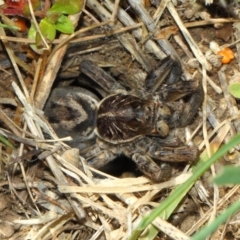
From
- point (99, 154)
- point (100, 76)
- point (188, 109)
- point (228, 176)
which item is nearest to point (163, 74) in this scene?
point (188, 109)

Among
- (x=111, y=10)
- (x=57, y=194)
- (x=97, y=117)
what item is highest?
(x=111, y=10)

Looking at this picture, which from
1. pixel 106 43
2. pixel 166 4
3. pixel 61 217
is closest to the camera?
pixel 61 217

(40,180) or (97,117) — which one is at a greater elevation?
(97,117)

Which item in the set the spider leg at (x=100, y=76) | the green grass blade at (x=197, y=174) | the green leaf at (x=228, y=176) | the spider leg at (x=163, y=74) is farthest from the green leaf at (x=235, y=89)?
the green leaf at (x=228, y=176)

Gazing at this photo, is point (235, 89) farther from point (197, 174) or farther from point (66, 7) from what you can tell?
point (197, 174)

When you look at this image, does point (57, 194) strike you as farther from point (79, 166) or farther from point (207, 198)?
point (207, 198)

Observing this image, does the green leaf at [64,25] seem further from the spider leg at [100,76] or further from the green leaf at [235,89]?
the green leaf at [235,89]

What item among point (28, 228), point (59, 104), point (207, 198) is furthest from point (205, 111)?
point (28, 228)

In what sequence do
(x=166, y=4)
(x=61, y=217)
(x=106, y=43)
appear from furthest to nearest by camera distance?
(x=106, y=43) → (x=166, y=4) → (x=61, y=217)
